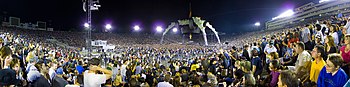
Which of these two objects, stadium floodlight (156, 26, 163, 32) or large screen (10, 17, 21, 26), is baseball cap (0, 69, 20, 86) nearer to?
large screen (10, 17, 21, 26)

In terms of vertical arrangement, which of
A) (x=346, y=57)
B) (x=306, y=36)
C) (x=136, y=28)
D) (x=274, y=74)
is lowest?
(x=274, y=74)

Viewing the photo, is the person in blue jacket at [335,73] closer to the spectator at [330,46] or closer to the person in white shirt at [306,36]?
the spectator at [330,46]

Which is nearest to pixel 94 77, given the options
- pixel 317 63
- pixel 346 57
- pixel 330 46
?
pixel 317 63

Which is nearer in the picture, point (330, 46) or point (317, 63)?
point (317, 63)

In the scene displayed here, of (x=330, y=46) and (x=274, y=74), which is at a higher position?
(x=330, y=46)

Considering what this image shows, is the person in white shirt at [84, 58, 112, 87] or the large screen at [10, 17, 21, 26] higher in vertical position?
the large screen at [10, 17, 21, 26]

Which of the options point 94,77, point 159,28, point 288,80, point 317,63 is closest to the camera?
point 288,80

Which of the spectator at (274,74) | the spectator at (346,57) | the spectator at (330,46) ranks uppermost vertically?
the spectator at (330,46)

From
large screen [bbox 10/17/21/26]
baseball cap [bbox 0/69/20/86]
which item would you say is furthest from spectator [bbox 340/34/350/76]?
large screen [bbox 10/17/21/26]

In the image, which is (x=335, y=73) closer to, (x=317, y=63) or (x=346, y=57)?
(x=317, y=63)

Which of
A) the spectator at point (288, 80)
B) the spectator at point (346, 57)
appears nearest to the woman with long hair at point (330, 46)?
the spectator at point (346, 57)

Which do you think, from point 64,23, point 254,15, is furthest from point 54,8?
point 254,15

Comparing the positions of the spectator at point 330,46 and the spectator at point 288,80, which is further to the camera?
the spectator at point 330,46

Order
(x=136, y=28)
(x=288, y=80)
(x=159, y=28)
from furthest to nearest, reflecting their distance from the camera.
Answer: (x=136, y=28)
(x=159, y=28)
(x=288, y=80)
